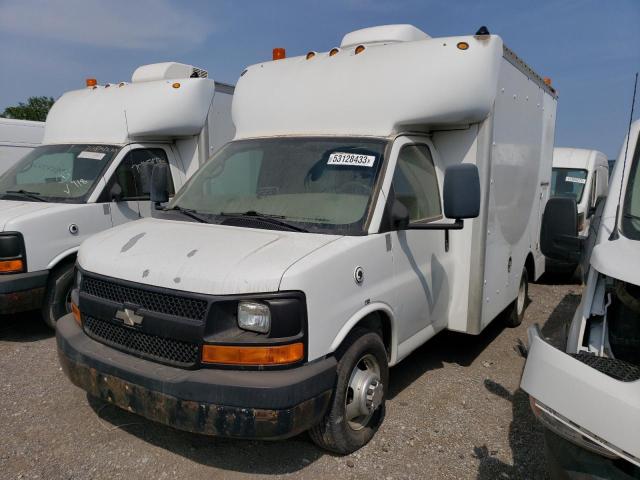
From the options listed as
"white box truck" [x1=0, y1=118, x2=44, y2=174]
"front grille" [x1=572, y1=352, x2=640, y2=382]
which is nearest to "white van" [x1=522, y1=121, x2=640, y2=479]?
"front grille" [x1=572, y1=352, x2=640, y2=382]

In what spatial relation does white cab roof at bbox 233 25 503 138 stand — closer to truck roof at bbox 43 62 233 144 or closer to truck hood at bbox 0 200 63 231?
truck roof at bbox 43 62 233 144

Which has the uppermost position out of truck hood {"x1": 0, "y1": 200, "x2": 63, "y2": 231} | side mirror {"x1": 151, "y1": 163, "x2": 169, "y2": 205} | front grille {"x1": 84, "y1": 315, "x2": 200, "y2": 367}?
side mirror {"x1": 151, "y1": 163, "x2": 169, "y2": 205}

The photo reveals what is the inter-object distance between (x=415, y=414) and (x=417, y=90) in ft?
8.12

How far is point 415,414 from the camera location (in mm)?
4000

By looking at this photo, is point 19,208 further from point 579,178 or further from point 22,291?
point 579,178

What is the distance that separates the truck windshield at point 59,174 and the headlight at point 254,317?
366cm

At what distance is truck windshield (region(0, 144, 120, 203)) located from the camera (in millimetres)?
5819

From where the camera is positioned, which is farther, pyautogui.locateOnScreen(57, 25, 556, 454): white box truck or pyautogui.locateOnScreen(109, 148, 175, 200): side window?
pyautogui.locateOnScreen(109, 148, 175, 200): side window

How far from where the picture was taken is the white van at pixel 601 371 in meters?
1.97

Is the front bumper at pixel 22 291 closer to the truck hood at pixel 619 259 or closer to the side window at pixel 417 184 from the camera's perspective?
the side window at pixel 417 184

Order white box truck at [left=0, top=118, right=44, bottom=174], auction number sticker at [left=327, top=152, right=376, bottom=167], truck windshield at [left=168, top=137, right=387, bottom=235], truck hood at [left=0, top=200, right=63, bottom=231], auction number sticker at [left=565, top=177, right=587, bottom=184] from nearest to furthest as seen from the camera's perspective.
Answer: truck windshield at [left=168, top=137, right=387, bottom=235]
auction number sticker at [left=327, top=152, right=376, bottom=167]
truck hood at [left=0, top=200, right=63, bottom=231]
auction number sticker at [left=565, top=177, right=587, bottom=184]
white box truck at [left=0, top=118, right=44, bottom=174]

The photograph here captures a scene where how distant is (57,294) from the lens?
17.6ft

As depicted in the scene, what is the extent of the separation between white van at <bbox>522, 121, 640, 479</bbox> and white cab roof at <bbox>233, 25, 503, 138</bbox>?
1.37 metres

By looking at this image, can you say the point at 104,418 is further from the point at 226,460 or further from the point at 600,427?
the point at 600,427
